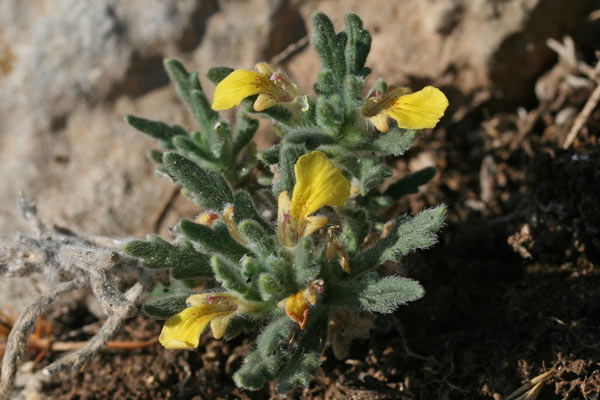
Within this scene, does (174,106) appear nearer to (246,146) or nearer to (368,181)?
(246,146)

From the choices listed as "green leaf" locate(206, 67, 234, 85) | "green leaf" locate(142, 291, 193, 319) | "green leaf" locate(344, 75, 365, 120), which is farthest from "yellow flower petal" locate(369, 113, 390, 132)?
"green leaf" locate(142, 291, 193, 319)

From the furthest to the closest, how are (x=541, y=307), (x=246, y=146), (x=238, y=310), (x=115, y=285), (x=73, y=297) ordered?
1. (x=73, y=297)
2. (x=246, y=146)
3. (x=541, y=307)
4. (x=115, y=285)
5. (x=238, y=310)

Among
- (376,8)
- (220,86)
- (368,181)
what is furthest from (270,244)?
(376,8)

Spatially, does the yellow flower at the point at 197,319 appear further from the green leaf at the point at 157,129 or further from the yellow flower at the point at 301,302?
the green leaf at the point at 157,129

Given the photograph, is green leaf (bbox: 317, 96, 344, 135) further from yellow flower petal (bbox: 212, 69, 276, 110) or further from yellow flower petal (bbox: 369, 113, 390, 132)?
yellow flower petal (bbox: 212, 69, 276, 110)

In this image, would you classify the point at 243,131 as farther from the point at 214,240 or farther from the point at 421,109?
the point at 421,109

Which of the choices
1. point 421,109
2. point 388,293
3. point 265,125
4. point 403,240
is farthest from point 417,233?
point 265,125

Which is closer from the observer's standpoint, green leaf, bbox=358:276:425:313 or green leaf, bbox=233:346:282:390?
green leaf, bbox=358:276:425:313

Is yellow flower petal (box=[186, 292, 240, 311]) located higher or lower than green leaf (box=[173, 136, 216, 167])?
lower
